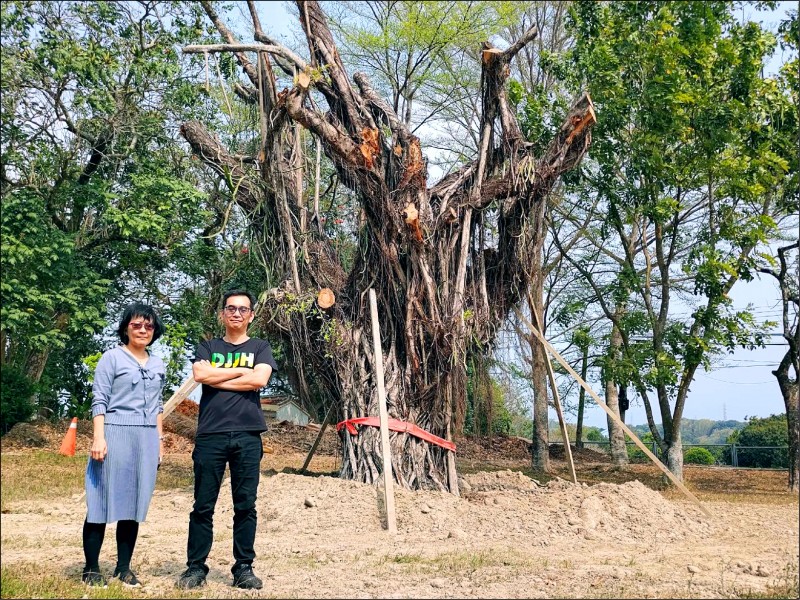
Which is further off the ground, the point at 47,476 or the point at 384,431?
the point at 384,431

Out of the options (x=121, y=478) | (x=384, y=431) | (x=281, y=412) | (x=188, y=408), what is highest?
(x=281, y=412)

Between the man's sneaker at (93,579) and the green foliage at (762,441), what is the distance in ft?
56.4

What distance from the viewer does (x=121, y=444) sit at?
458cm

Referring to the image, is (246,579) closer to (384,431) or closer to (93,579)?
(93,579)

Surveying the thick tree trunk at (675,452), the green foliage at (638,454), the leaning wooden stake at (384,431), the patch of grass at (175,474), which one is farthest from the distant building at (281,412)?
the leaning wooden stake at (384,431)

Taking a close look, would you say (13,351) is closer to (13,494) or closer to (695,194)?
(13,494)

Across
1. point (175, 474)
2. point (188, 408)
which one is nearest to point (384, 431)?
point (175, 474)

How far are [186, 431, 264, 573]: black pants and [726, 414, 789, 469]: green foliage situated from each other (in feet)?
54.9

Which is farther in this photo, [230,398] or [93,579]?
[230,398]

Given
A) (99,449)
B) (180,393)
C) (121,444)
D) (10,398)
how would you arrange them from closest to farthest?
(10,398)
(99,449)
(121,444)
(180,393)

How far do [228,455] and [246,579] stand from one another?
0.67m

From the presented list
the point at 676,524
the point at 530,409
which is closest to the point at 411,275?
the point at 676,524

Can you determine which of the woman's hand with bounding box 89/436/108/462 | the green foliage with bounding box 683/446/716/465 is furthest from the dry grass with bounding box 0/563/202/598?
the green foliage with bounding box 683/446/716/465

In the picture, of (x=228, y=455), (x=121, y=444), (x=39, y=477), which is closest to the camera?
(x=121, y=444)
